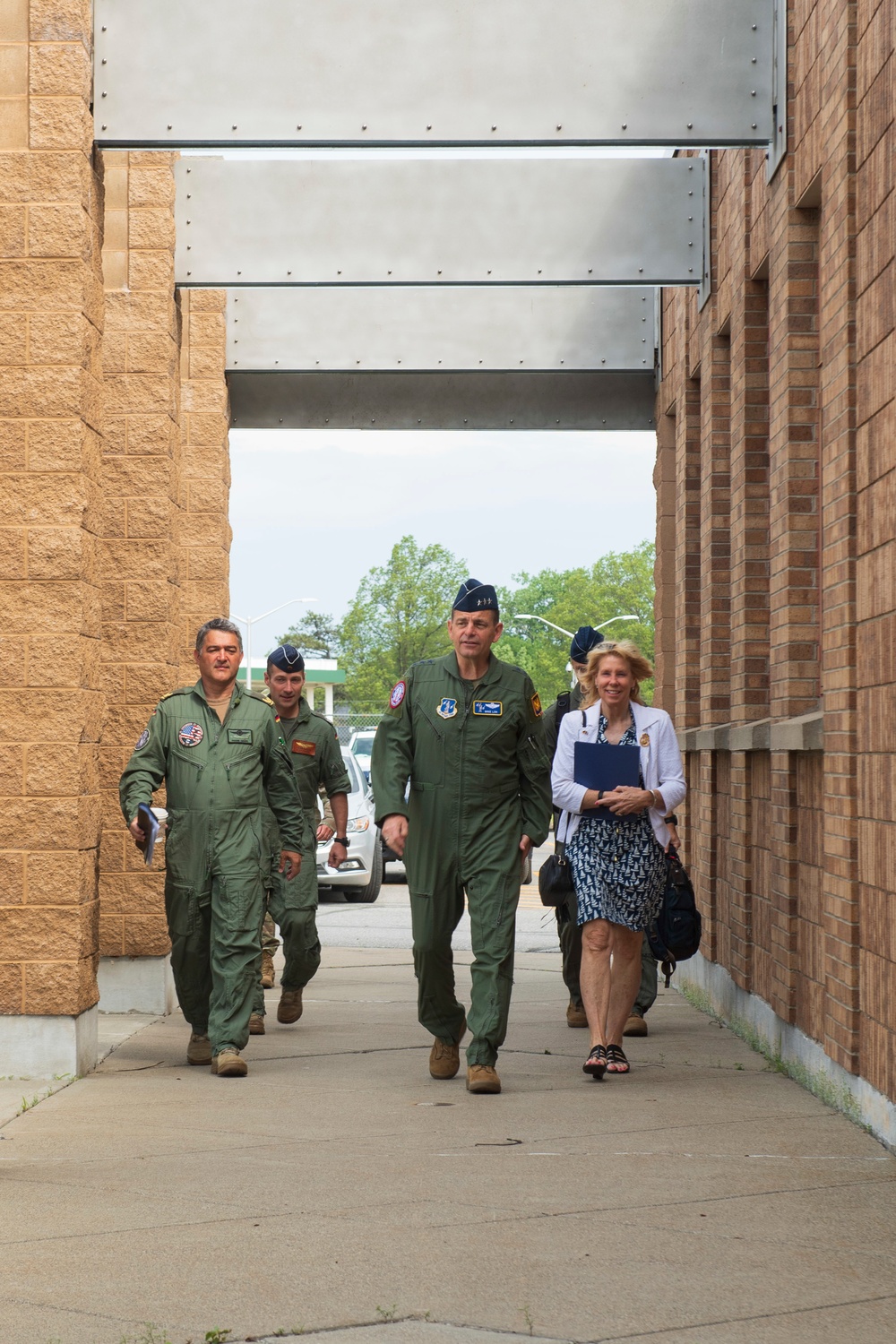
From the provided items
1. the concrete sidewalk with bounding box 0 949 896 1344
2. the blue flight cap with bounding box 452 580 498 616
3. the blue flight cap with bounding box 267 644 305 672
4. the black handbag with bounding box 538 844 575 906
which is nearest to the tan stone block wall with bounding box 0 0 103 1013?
the concrete sidewalk with bounding box 0 949 896 1344

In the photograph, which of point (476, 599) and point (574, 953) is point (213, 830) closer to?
point (476, 599)

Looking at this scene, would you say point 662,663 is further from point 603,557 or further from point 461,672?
point 603,557

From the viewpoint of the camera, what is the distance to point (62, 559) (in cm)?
815

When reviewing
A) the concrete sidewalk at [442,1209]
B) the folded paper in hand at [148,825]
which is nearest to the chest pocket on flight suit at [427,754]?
the folded paper in hand at [148,825]

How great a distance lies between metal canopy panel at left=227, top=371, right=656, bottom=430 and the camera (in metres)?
15.4

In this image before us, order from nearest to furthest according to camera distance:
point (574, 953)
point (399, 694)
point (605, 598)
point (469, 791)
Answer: point (469, 791) < point (399, 694) < point (574, 953) < point (605, 598)

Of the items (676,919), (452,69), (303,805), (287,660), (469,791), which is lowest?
(676,919)

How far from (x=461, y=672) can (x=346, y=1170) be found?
271 centimetres

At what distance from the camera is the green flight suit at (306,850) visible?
10.0m

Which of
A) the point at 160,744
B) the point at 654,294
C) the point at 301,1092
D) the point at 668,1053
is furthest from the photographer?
the point at 654,294

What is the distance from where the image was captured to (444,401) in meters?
15.6

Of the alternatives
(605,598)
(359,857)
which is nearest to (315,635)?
(605,598)

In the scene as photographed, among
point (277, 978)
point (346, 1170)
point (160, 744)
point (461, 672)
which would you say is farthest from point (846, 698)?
point (277, 978)

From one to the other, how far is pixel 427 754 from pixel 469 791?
10.2 inches
